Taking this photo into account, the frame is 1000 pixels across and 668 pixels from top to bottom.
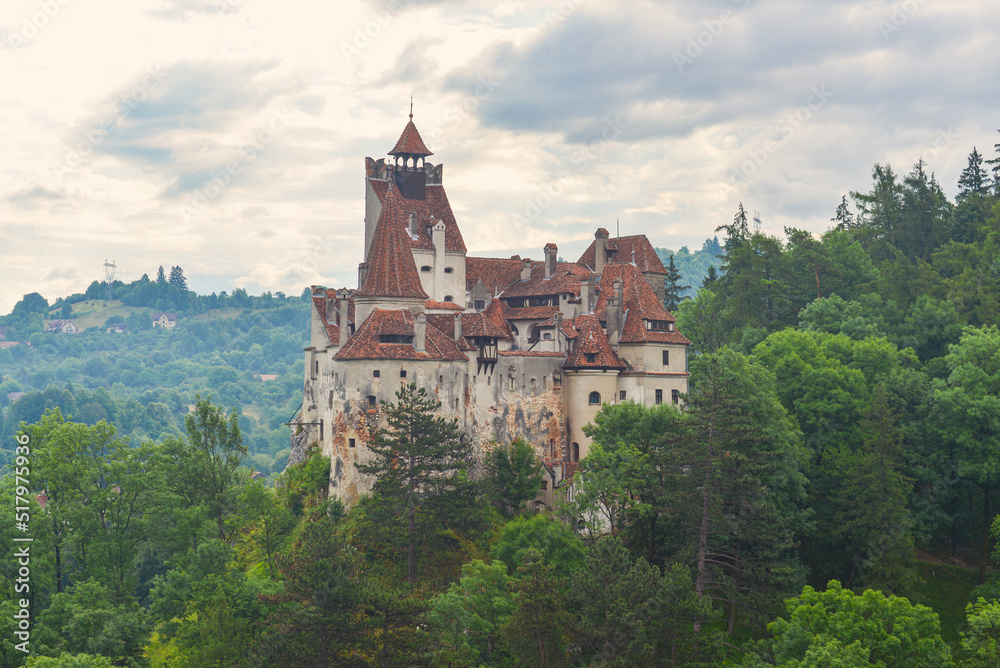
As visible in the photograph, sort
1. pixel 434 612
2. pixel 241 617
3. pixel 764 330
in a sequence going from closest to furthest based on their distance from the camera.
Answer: pixel 434 612 → pixel 241 617 → pixel 764 330

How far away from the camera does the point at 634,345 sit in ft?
246

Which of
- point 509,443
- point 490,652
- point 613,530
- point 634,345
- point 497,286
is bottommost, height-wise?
point 490,652

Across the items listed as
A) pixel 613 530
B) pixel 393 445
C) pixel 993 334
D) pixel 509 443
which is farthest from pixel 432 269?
pixel 993 334

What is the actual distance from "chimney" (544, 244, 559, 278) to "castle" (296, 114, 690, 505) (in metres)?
0.17

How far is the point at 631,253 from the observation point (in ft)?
280

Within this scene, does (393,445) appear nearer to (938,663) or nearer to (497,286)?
(497,286)

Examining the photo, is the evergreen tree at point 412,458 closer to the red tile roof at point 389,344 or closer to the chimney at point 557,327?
Answer: the red tile roof at point 389,344

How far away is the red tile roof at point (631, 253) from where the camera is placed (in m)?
84.8

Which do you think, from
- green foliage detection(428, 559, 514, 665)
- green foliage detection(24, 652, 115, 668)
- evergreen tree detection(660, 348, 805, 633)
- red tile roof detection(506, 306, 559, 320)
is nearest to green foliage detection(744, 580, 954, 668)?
evergreen tree detection(660, 348, 805, 633)

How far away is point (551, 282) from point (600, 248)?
5.46 m

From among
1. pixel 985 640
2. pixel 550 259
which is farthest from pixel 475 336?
pixel 985 640

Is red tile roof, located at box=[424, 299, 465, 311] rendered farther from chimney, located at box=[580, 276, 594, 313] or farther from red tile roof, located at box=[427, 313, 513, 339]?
chimney, located at box=[580, 276, 594, 313]

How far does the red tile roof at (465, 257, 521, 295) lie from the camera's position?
82.6 metres

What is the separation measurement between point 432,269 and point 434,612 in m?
34.2
